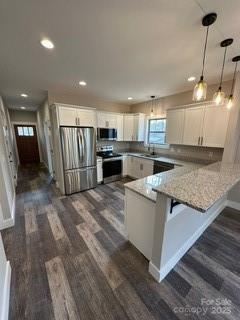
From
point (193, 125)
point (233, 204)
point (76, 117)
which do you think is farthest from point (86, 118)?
point (233, 204)

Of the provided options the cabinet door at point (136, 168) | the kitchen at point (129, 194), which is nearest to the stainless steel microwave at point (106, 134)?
the kitchen at point (129, 194)

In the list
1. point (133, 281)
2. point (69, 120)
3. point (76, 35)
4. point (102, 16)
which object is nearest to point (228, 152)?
point (133, 281)

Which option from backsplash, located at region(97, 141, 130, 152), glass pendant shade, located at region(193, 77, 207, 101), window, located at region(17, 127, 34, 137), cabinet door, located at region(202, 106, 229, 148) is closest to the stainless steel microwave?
backsplash, located at region(97, 141, 130, 152)

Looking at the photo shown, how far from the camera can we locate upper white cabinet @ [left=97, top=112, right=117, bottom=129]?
4.43 metres

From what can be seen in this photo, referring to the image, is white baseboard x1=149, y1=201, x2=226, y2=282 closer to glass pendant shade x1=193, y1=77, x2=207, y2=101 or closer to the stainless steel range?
glass pendant shade x1=193, y1=77, x2=207, y2=101

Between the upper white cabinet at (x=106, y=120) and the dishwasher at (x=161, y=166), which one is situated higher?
the upper white cabinet at (x=106, y=120)

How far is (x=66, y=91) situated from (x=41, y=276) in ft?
13.4

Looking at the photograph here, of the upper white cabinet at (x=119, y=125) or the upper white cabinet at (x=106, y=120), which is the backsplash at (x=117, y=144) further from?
the upper white cabinet at (x=106, y=120)

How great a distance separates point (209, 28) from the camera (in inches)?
60.1

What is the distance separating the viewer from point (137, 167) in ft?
15.5

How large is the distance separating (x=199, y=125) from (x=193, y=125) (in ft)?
0.46

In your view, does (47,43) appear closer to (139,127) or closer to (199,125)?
(199,125)

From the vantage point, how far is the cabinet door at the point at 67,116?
3.38 m

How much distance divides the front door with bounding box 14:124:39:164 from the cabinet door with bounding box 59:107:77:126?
216 inches
